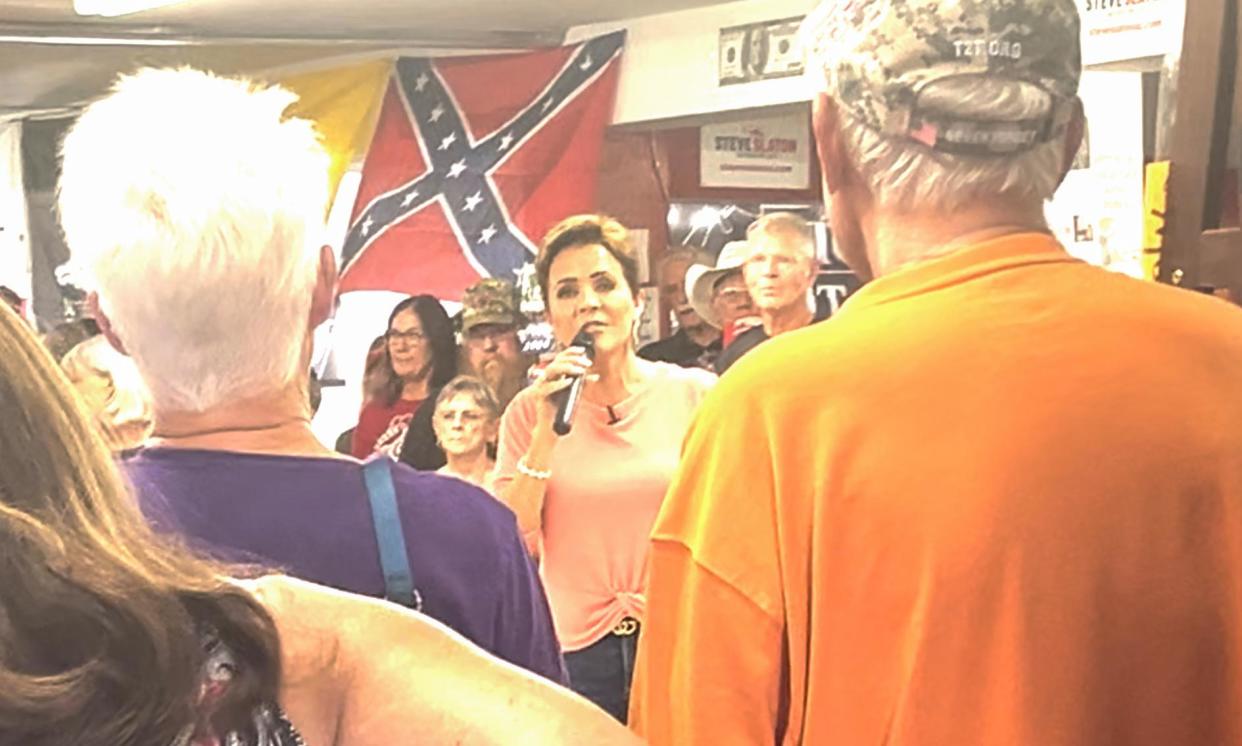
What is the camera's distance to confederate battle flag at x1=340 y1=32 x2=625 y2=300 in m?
5.22

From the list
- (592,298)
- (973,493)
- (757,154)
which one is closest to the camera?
(973,493)

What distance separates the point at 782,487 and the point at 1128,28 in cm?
276

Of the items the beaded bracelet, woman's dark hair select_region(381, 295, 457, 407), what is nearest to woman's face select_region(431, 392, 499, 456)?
woman's dark hair select_region(381, 295, 457, 407)

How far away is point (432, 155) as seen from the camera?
5355 mm

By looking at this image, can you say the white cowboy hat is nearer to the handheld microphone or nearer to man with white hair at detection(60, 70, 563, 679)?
the handheld microphone

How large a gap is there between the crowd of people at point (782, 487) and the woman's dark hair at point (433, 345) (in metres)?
3.05

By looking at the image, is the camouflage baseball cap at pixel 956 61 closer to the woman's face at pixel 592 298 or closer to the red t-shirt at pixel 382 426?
the woman's face at pixel 592 298

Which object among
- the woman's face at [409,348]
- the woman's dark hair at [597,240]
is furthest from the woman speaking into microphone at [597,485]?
the woman's face at [409,348]

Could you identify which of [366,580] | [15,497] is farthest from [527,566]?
[15,497]

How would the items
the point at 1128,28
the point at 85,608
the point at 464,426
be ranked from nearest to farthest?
1. the point at 85,608
2. the point at 1128,28
3. the point at 464,426

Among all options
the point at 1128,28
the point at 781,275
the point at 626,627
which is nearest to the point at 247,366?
the point at 626,627

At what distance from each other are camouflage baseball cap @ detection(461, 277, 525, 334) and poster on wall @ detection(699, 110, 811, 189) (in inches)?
43.3

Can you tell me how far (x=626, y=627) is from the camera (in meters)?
3.16

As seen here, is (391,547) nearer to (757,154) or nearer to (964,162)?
(964,162)
